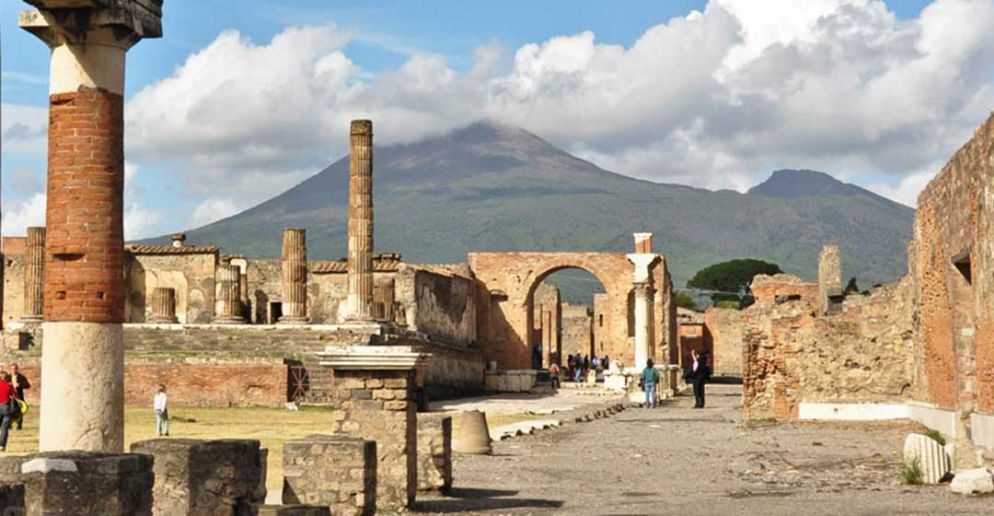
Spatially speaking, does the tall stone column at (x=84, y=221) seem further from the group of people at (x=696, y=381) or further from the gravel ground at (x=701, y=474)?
the group of people at (x=696, y=381)

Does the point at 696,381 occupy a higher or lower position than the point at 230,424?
higher

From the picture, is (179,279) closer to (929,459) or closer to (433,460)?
(433,460)

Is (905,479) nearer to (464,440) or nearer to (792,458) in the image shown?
(792,458)

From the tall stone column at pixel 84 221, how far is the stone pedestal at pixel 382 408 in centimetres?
186

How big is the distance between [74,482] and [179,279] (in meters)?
40.2

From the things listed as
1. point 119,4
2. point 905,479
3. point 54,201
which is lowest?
point 905,479

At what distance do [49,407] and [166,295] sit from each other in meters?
27.0

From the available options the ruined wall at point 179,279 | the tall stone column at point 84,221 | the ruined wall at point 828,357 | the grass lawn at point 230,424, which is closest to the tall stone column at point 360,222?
the grass lawn at point 230,424

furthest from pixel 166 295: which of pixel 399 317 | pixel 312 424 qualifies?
pixel 312 424

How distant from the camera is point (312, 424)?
25.0 m

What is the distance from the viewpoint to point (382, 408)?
12.4 meters

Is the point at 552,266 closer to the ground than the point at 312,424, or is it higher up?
higher up

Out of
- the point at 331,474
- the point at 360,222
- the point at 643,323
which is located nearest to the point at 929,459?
the point at 331,474

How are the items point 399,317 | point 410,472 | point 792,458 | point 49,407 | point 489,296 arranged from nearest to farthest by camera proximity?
point 49,407 → point 410,472 → point 792,458 → point 399,317 → point 489,296
